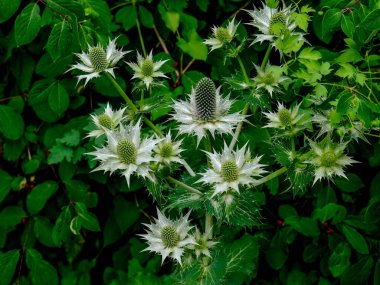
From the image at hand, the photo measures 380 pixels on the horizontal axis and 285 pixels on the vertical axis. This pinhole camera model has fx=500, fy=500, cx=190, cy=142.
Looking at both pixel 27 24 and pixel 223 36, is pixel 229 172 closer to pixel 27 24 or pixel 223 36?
pixel 223 36

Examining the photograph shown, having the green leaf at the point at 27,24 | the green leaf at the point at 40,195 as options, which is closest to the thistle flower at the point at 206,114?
the green leaf at the point at 27,24

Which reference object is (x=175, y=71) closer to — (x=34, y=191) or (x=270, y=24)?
(x=270, y=24)

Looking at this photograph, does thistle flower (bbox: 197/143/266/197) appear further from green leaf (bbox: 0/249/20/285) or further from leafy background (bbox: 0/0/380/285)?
green leaf (bbox: 0/249/20/285)

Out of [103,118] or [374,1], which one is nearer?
[374,1]

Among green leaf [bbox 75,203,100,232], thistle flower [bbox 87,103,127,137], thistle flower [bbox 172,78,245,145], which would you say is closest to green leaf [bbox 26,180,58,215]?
green leaf [bbox 75,203,100,232]

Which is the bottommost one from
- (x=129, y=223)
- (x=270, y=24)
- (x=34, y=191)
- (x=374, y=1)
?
(x=129, y=223)

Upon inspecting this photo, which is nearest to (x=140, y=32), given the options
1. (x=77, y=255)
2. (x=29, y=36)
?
(x=29, y=36)
